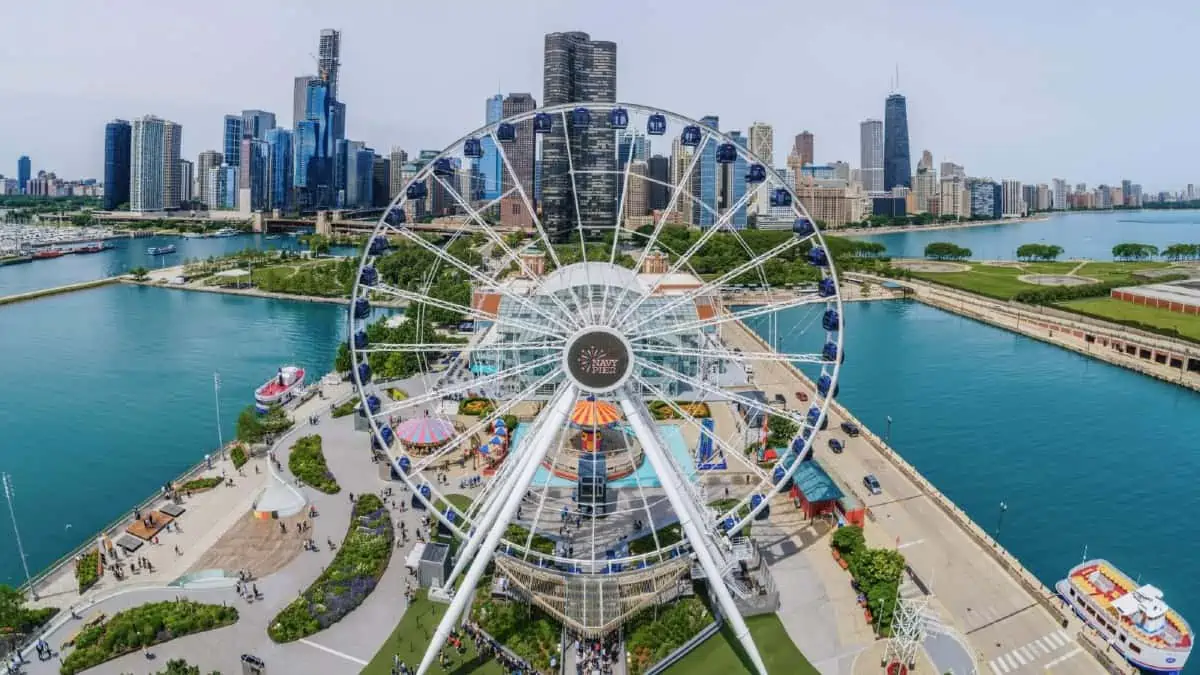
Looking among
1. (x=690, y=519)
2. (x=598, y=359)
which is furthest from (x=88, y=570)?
(x=690, y=519)

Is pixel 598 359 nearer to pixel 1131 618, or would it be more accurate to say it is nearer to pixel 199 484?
pixel 1131 618

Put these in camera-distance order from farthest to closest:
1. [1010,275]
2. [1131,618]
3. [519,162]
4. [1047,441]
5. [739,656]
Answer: [519,162]
[1010,275]
[1047,441]
[1131,618]
[739,656]

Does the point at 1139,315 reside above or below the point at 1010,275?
below

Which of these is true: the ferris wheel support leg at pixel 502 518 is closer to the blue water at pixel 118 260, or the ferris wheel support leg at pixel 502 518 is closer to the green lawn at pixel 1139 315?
the green lawn at pixel 1139 315

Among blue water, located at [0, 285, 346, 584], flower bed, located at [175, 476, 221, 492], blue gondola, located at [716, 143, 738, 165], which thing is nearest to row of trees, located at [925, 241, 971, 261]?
blue water, located at [0, 285, 346, 584]

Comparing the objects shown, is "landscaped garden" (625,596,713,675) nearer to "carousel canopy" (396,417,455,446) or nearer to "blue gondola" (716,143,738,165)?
"blue gondola" (716,143,738,165)

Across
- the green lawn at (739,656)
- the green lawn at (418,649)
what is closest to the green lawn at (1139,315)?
the green lawn at (739,656)

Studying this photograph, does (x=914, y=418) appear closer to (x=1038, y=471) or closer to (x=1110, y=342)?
(x=1038, y=471)
